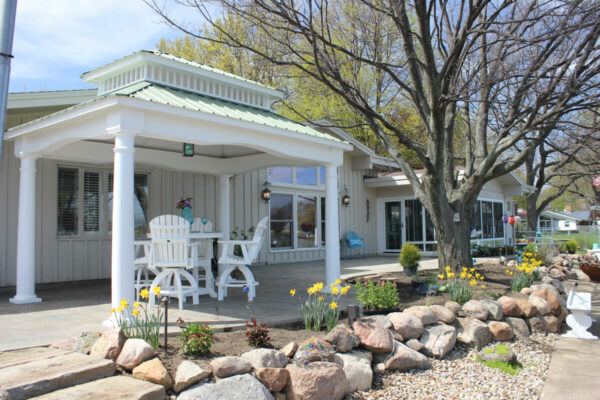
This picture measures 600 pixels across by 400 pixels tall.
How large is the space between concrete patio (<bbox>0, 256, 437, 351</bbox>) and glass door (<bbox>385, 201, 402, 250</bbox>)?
8344mm

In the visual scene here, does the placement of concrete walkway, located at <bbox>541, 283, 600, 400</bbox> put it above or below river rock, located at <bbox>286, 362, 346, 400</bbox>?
below

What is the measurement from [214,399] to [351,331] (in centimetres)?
166

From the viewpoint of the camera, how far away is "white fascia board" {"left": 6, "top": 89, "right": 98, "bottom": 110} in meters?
7.49

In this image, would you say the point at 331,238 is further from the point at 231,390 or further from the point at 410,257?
the point at 231,390

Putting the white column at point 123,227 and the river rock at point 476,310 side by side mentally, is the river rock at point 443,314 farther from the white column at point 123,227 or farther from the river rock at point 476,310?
the white column at point 123,227

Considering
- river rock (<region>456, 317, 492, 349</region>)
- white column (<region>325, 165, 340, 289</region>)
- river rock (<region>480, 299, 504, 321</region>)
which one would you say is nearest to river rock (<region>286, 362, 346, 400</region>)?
river rock (<region>456, 317, 492, 349</region>)

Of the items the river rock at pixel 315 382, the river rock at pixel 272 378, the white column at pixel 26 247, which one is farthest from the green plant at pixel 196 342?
the white column at pixel 26 247

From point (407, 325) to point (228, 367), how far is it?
2.31 m

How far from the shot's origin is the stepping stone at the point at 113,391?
2.99 metres

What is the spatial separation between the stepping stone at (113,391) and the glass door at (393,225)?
13.9 metres

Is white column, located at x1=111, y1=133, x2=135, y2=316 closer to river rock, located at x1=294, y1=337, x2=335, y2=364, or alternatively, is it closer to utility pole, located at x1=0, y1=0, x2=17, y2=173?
utility pole, located at x1=0, y1=0, x2=17, y2=173

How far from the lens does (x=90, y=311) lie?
582 centimetres

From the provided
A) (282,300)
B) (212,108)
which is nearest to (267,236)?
(282,300)

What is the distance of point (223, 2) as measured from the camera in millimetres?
6660
